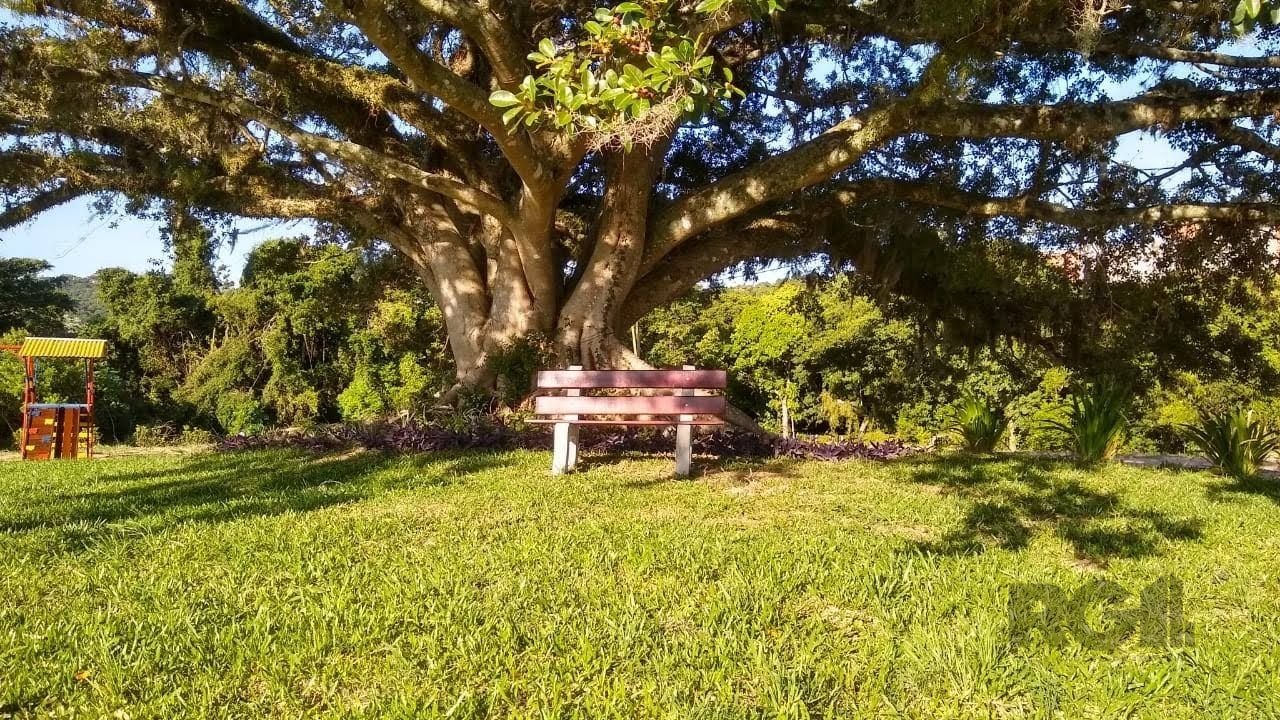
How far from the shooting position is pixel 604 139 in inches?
228

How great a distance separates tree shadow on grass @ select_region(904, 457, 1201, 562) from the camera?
13.1ft

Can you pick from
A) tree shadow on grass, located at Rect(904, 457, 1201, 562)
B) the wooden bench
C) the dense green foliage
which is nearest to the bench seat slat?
the wooden bench

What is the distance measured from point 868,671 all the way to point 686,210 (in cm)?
754

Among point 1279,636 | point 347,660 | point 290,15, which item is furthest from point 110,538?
point 290,15

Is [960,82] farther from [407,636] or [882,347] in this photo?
[882,347]

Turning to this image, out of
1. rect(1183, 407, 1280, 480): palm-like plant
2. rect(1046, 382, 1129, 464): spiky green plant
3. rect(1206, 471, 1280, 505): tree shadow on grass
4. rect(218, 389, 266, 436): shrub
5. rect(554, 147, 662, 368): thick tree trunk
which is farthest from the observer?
rect(218, 389, 266, 436): shrub

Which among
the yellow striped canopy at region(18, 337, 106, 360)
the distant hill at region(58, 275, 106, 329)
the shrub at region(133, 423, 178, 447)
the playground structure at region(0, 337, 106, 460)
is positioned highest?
the distant hill at region(58, 275, 106, 329)

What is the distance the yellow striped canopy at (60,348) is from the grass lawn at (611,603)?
196 inches

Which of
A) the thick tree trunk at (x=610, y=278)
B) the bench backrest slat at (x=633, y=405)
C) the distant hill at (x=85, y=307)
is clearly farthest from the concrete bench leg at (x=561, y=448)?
the distant hill at (x=85, y=307)

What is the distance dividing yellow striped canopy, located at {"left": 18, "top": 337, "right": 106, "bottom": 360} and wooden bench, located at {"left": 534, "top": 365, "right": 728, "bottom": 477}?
6484 millimetres

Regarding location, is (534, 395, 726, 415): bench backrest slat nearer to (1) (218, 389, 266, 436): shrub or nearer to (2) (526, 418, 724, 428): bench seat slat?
(2) (526, 418, 724, 428): bench seat slat

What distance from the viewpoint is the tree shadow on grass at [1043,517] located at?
13.1 ft

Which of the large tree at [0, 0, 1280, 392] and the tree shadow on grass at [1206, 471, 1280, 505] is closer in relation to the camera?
the tree shadow on grass at [1206, 471, 1280, 505]

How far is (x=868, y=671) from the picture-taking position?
A: 2.46 m
